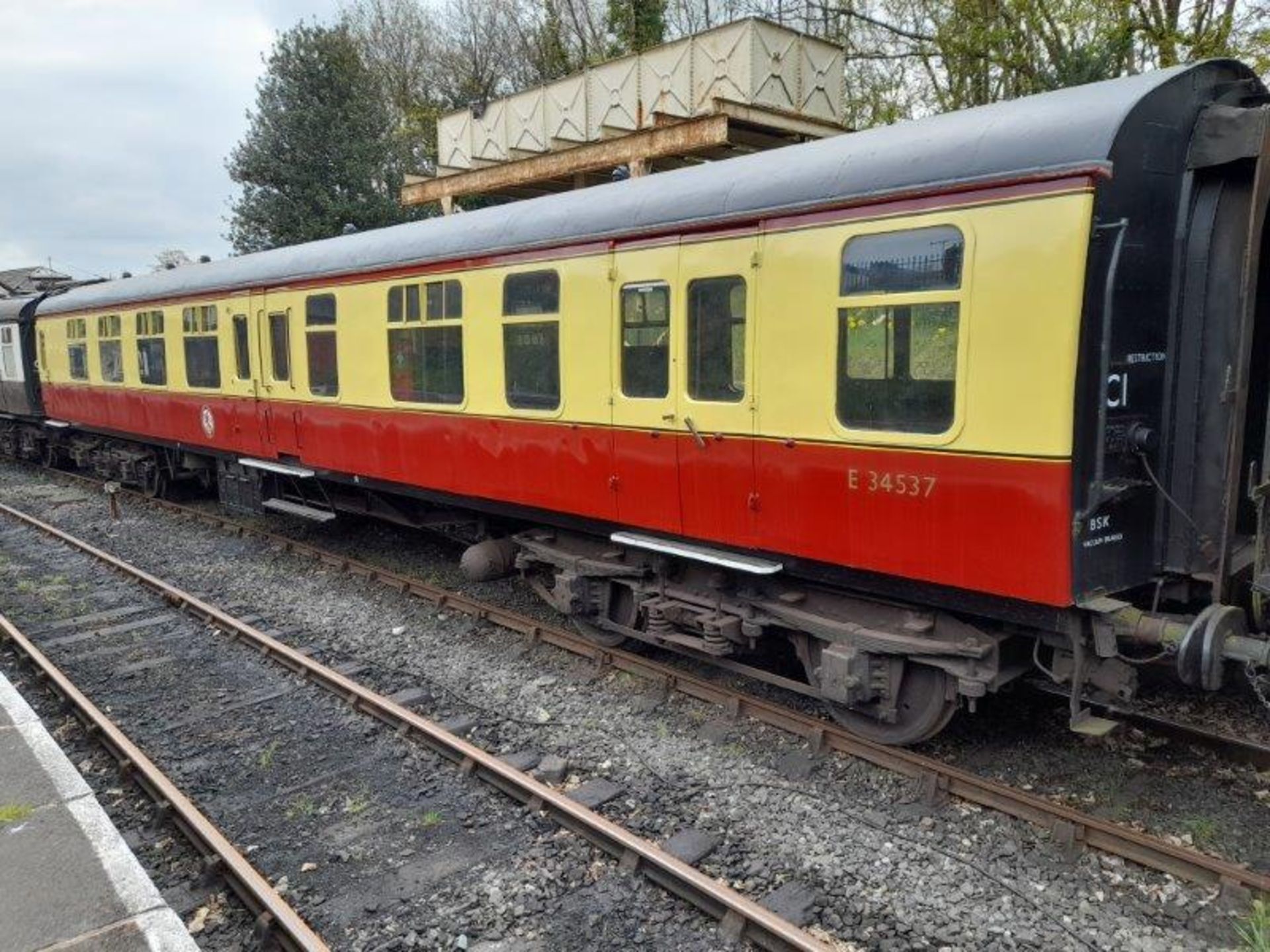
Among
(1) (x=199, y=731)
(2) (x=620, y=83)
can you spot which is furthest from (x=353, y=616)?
(2) (x=620, y=83)

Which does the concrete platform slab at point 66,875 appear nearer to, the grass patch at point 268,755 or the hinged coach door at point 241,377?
the grass patch at point 268,755

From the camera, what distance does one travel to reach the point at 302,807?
5.15 meters

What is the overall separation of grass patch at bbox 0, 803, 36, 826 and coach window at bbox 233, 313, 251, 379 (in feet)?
23.1

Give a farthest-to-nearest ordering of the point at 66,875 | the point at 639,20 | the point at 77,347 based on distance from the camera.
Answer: the point at 639,20, the point at 77,347, the point at 66,875

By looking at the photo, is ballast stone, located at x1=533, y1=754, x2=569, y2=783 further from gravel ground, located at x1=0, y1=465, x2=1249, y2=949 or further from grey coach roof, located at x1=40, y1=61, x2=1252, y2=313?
grey coach roof, located at x1=40, y1=61, x2=1252, y2=313

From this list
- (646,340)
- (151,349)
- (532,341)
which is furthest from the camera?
(151,349)

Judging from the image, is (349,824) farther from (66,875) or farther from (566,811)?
(66,875)

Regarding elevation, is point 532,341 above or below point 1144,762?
above

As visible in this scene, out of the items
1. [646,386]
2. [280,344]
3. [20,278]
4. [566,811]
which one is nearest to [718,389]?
[646,386]

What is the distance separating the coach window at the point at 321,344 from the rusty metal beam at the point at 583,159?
4764 mm

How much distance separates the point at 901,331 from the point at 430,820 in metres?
3.52

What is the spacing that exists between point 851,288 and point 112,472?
15.7m

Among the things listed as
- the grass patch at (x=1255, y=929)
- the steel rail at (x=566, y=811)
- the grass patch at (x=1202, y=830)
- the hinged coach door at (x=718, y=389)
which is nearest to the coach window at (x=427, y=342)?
the steel rail at (x=566, y=811)

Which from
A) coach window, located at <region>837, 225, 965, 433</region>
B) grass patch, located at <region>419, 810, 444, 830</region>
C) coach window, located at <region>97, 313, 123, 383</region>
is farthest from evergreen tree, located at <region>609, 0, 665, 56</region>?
grass patch, located at <region>419, 810, 444, 830</region>
